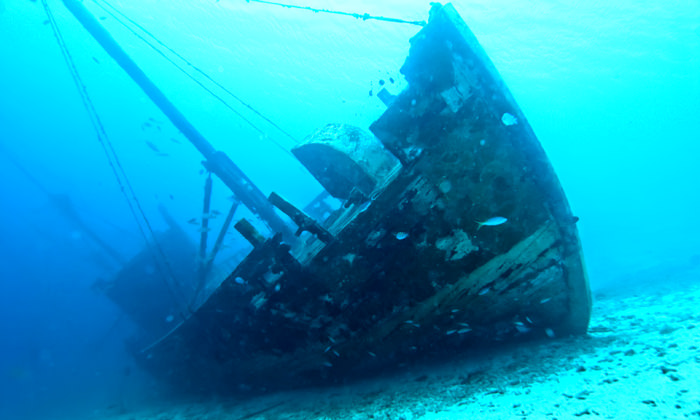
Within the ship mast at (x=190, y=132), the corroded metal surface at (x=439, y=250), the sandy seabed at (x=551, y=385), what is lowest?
the sandy seabed at (x=551, y=385)

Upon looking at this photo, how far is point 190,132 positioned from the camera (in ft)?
26.6

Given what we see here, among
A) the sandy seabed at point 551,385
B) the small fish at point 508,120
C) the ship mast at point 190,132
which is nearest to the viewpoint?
the sandy seabed at point 551,385

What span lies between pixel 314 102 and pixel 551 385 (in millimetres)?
71790

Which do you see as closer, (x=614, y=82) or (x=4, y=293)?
(x=614, y=82)

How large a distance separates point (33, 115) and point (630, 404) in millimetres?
112731

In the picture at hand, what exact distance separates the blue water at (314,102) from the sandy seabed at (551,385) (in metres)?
9.85

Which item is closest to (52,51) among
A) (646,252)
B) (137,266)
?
(137,266)

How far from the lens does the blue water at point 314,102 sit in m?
29.7

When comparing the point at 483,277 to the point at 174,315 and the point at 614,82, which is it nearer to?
the point at 174,315

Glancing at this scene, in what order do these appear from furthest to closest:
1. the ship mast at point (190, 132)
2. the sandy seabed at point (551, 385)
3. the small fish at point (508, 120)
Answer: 1. the ship mast at point (190, 132)
2. the small fish at point (508, 120)
3. the sandy seabed at point (551, 385)

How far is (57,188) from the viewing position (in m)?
127

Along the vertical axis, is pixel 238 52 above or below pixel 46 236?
below

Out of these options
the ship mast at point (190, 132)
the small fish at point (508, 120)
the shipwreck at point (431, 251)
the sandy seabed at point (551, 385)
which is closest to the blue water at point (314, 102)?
the ship mast at point (190, 132)

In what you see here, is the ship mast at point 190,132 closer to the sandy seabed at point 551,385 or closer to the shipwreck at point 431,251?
→ the shipwreck at point 431,251
